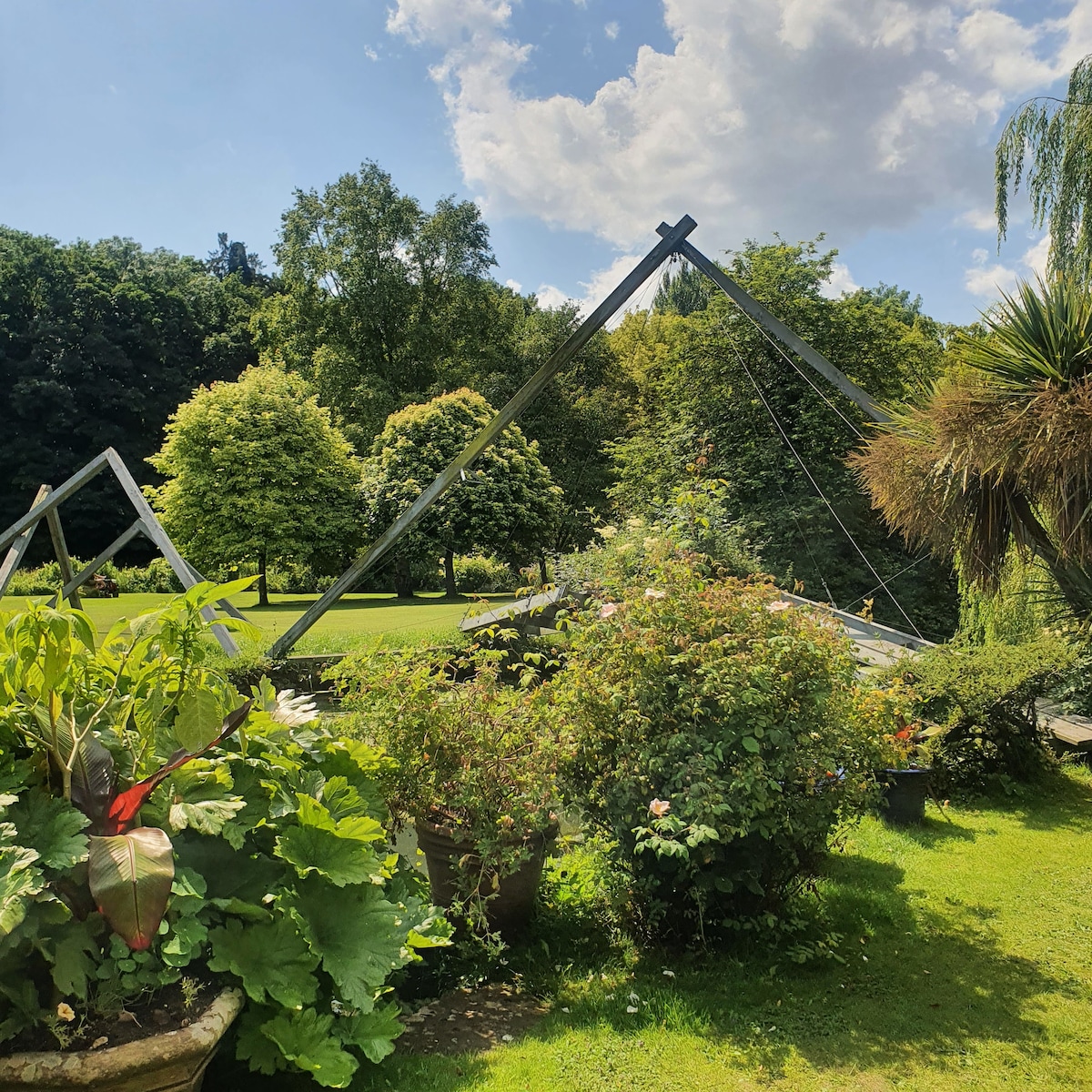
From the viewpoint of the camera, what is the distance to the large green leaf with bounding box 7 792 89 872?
1919mm

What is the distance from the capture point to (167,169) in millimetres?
9172

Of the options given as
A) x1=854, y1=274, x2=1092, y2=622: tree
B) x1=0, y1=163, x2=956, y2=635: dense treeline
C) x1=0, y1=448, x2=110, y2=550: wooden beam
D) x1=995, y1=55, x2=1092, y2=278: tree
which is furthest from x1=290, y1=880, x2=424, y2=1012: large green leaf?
x1=0, y1=163, x2=956, y2=635: dense treeline

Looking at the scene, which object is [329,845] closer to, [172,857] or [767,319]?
[172,857]

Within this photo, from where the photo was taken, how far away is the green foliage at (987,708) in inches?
232

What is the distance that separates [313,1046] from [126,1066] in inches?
20.3

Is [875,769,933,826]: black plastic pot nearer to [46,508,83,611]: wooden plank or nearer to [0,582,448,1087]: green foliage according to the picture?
[0,582,448,1087]: green foliage

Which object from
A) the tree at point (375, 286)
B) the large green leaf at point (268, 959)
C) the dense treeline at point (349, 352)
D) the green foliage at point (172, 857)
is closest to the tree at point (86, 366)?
the dense treeline at point (349, 352)

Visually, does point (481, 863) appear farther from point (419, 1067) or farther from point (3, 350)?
point (3, 350)

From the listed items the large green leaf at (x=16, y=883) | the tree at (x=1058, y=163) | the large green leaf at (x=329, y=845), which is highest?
the tree at (x=1058, y=163)

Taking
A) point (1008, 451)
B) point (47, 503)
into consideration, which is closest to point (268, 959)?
point (1008, 451)

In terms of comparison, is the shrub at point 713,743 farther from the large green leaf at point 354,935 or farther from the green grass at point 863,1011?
the large green leaf at point 354,935

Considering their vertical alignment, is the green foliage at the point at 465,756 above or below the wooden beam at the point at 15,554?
below

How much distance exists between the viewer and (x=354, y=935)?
7.50 feet

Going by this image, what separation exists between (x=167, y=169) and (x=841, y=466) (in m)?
13.5
